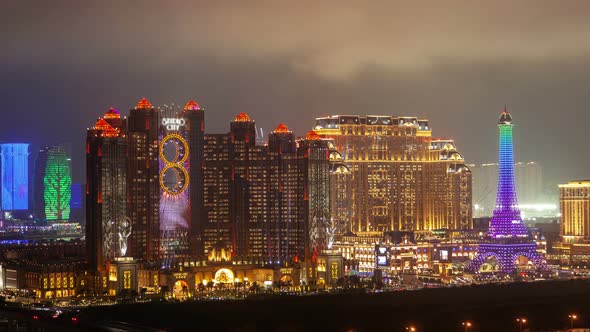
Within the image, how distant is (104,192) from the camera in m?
118

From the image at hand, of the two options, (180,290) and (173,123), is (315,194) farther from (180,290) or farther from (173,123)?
(180,290)

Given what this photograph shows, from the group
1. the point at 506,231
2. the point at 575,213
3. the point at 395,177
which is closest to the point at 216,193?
the point at 395,177

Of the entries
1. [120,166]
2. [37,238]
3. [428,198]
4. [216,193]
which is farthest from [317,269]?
[37,238]

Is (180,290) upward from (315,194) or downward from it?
downward

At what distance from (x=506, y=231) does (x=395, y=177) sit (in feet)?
Answer: 61.2

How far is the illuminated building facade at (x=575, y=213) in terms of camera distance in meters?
160

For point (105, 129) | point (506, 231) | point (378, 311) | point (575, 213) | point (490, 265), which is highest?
point (105, 129)

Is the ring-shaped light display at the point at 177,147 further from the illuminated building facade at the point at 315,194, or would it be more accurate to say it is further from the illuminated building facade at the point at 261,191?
the illuminated building facade at the point at 315,194

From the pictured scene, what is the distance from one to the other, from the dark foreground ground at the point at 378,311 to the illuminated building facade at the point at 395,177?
29.9 meters

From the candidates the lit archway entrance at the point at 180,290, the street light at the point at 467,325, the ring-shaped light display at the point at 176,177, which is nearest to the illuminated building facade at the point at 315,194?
the ring-shaped light display at the point at 176,177

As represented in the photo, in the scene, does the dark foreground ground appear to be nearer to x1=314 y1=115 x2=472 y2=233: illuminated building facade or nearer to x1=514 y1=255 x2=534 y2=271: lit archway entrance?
x1=514 y1=255 x2=534 y2=271: lit archway entrance

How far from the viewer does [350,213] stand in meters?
151

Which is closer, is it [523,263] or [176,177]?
[176,177]

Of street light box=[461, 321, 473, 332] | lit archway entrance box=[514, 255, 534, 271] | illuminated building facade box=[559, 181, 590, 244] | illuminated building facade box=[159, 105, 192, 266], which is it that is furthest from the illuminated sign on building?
illuminated building facade box=[559, 181, 590, 244]
